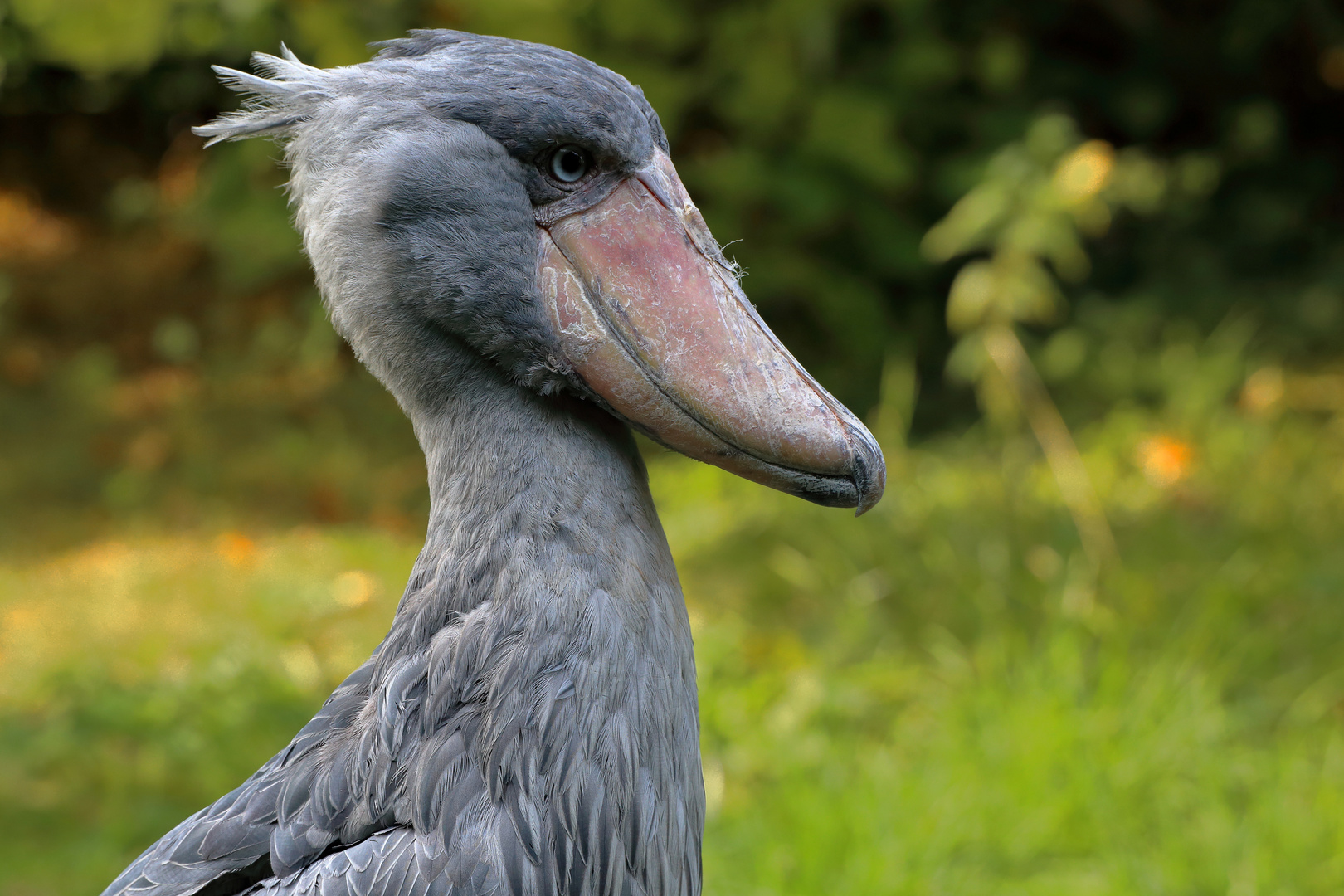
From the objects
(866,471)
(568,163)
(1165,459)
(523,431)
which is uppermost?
(1165,459)

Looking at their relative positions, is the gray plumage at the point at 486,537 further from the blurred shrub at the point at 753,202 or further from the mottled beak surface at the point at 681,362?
the blurred shrub at the point at 753,202

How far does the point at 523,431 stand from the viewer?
120 centimetres

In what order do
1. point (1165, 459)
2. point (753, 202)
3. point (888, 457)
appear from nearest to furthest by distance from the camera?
point (1165, 459) → point (888, 457) → point (753, 202)

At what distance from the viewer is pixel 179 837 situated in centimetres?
137

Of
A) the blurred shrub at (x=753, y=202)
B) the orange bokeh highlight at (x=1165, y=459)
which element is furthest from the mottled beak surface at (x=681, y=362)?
the orange bokeh highlight at (x=1165, y=459)

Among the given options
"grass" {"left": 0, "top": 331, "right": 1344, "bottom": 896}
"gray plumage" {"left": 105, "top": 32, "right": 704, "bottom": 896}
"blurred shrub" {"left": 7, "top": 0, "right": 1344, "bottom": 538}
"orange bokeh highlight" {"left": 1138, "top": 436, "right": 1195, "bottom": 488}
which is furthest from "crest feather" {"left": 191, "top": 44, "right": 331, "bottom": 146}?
"orange bokeh highlight" {"left": 1138, "top": 436, "right": 1195, "bottom": 488}

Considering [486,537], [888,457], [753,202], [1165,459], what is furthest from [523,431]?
[753,202]

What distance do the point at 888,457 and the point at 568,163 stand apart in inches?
107

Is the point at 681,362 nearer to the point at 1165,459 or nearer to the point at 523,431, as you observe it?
the point at 523,431

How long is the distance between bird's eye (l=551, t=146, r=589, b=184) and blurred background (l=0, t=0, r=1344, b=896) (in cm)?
158

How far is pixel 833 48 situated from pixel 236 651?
2488 mm

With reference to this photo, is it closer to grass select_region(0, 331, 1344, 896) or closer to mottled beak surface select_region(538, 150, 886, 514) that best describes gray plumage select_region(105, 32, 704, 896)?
mottled beak surface select_region(538, 150, 886, 514)

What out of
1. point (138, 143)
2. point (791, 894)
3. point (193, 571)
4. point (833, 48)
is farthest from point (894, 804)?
Result: point (138, 143)

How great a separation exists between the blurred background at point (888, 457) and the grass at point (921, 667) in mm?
12
